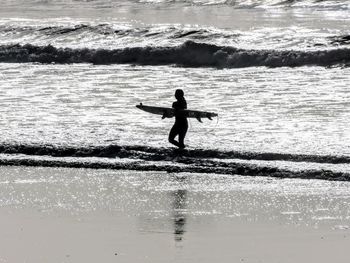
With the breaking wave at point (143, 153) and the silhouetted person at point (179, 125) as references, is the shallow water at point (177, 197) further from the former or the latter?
the silhouetted person at point (179, 125)

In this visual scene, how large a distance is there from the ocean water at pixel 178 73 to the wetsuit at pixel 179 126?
0.35 m

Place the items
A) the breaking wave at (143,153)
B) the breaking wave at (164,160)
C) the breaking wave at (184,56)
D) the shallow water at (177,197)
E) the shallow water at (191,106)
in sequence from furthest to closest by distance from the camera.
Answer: the breaking wave at (184,56)
the shallow water at (191,106)
the breaking wave at (143,153)
the breaking wave at (164,160)
the shallow water at (177,197)

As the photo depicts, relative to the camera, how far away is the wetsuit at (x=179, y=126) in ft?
54.5

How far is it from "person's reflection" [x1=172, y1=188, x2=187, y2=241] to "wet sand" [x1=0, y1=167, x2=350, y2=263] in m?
0.01

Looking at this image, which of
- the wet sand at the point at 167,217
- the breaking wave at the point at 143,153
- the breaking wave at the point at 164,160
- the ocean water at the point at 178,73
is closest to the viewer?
the wet sand at the point at 167,217

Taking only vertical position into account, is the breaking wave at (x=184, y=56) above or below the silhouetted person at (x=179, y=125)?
below

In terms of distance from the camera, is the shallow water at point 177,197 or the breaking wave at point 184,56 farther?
the breaking wave at point 184,56

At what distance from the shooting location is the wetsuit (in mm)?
16625

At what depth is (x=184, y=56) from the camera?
33.5m

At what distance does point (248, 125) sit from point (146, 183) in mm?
5288

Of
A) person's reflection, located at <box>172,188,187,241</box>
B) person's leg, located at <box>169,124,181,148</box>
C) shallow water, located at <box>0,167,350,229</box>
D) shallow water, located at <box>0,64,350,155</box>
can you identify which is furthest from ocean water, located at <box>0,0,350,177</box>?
person's reflection, located at <box>172,188,187,241</box>

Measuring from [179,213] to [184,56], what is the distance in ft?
71.1

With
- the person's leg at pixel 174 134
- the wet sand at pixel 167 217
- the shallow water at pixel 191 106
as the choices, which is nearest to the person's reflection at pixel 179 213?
the wet sand at pixel 167 217

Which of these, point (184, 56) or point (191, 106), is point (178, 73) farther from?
point (191, 106)
